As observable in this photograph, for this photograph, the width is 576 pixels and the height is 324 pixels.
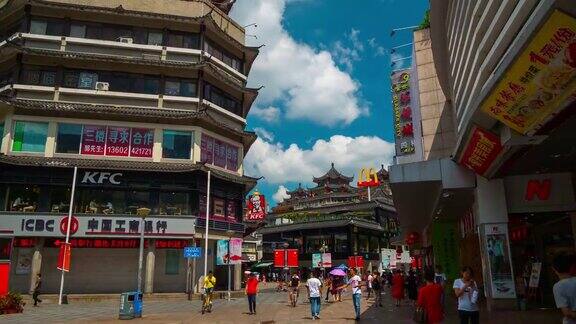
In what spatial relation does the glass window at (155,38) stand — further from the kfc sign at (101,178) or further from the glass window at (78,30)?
the kfc sign at (101,178)

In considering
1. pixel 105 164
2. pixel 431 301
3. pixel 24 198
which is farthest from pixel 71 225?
pixel 431 301

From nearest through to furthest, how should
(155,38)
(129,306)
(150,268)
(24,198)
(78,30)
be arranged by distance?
(129,306) → (150,268) → (24,198) → (78,30) → (155,38)

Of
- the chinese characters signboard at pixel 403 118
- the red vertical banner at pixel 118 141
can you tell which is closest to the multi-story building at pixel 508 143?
the chinese characters signboard at pixel 403 118

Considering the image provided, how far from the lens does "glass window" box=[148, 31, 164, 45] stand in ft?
103

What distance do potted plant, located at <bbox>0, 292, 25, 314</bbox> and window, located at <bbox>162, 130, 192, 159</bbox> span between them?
1291 cm

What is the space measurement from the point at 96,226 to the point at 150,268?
4.09 m

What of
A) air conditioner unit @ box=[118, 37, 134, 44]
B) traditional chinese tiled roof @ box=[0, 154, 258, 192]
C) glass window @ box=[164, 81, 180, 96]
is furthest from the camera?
glass window @ box=[164, 81, 180, 96]

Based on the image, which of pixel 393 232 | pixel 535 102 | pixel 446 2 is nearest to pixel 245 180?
pixel 446 2

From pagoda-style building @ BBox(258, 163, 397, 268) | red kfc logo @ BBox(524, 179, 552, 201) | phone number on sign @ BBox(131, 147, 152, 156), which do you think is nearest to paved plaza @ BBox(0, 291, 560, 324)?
red kfc logo @ BBox(524, 179, 552, 201)

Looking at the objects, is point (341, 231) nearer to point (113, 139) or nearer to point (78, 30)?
point (113, 139)

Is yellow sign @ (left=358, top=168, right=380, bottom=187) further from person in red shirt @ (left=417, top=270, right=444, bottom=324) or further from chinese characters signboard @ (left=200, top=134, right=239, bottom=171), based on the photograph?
person in red shirt @ (left=417, top=270, right=444, bottom=324)

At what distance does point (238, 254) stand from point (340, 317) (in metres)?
9.23

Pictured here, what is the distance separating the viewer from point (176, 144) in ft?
98.0

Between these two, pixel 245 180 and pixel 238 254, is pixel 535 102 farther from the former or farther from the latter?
pixel 245 180
